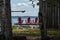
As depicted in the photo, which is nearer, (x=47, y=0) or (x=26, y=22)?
(x=47, y=0)

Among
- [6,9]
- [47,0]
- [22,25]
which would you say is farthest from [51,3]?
[22,25]

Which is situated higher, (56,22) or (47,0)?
(47,0)

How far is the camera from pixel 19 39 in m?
12.6

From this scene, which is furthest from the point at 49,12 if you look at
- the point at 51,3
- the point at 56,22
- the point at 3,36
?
the point at 3,36

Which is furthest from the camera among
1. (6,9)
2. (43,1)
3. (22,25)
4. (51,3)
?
(22,25)

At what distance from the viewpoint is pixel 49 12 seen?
69.7 ft

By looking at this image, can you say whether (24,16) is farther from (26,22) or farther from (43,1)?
(43,1)

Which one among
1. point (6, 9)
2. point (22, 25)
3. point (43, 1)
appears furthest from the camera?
point (22, 25)

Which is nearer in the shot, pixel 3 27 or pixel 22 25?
pixel 3 27

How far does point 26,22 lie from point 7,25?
9.53 metres

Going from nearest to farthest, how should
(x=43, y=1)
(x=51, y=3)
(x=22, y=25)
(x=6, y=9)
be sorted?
(x=6, y=9) < (x=43, y=1) < (x=51, y=3) < (x=22, y=25)

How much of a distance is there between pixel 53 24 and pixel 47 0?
7880 millimetres

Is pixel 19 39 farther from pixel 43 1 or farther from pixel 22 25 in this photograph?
pixel 22 25

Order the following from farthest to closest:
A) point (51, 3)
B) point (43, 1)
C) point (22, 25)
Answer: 1. point (22, 25)
2. point (51, 3)
3. point (43, 1)
